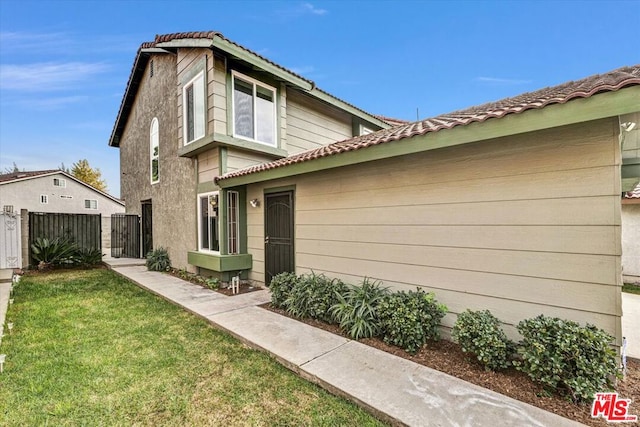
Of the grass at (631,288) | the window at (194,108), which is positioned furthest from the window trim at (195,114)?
the grass at (631,288)

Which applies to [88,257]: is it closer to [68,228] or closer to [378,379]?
[68,228]

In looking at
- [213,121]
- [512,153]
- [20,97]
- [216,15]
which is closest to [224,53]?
[213,121]

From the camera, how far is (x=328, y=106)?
9.58 metres

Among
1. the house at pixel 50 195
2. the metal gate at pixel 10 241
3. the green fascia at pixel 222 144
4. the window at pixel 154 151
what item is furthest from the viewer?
the house at pixel 50 195

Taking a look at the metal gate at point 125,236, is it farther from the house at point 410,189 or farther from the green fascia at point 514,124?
the green fascia at point 514,124

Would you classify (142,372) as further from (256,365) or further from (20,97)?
(20,97)

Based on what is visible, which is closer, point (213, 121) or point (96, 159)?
point (213, 121)

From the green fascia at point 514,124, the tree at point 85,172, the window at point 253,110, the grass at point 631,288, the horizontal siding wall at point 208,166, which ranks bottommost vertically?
the grass at point 631,288

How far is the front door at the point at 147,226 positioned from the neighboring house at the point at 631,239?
15951mm

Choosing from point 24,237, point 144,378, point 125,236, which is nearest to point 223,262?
point 144,378

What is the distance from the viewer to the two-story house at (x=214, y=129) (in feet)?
22.3

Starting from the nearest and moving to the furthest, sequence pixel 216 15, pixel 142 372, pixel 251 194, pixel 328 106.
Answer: pixel 142 372, pixel 251 194, pixel 328 106, pixel 216 15

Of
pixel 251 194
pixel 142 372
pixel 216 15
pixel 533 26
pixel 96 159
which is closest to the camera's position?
pixel 142 372

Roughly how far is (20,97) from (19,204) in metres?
8.61
